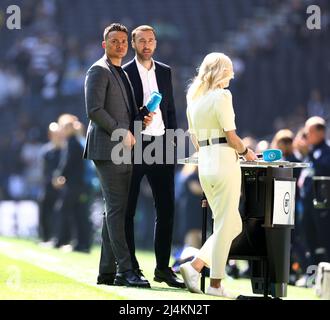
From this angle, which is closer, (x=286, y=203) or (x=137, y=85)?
(x=286, y=203)

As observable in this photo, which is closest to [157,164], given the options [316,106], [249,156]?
[249,156]

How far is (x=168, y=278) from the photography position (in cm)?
925

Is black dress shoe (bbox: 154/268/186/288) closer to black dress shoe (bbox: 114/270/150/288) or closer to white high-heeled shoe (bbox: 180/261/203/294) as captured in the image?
black dress shoe (bbox: 114/270/150/288)

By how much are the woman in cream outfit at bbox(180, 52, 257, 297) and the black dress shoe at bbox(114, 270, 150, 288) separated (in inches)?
21.4

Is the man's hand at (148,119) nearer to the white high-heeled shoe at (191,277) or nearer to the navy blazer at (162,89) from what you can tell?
the navy blazer at (162,89)

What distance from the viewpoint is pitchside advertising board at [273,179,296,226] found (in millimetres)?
8492

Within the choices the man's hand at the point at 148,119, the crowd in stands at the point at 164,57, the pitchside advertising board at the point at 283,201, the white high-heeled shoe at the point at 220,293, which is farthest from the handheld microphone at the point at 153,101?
the crowd in stands at the point at 164,57

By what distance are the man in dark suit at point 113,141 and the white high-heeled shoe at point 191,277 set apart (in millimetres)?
352

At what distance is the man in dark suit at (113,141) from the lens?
8.72 m

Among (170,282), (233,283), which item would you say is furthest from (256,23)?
(170,282)

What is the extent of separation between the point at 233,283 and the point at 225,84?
389 cm

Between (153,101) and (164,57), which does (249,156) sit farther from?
(164,57)

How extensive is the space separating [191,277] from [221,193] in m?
0.65
